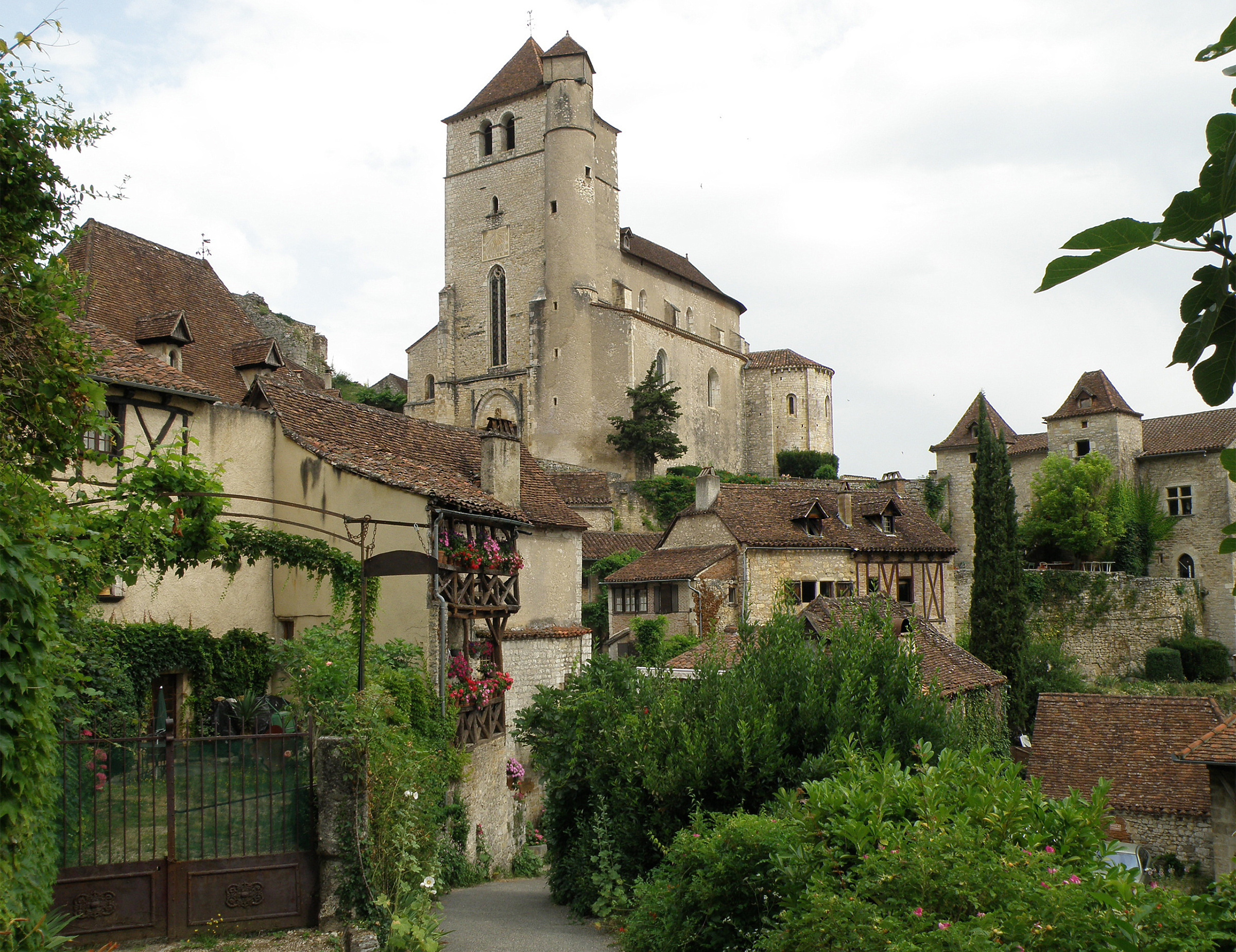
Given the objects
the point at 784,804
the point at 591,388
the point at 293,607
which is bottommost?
the point at 784,804

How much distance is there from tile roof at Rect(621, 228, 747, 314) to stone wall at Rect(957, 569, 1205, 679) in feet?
88.7

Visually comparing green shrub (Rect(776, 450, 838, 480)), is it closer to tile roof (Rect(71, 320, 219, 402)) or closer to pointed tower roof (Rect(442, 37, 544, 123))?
pointed tower roof (Rect(442, 37, 544, 123))

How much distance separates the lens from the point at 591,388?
4947cm

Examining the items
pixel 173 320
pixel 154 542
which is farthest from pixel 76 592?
pixel 173 320

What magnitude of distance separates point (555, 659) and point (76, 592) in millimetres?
11177

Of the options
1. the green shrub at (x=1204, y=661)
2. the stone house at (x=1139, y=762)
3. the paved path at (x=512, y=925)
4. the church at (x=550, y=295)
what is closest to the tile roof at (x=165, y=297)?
the paved path at (x=512, y=925)

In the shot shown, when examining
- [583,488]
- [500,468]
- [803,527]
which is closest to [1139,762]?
[803,527]

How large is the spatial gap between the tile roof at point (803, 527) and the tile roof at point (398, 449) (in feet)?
37.0

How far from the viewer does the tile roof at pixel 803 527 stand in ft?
99.6

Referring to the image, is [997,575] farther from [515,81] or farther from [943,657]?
[515,81]

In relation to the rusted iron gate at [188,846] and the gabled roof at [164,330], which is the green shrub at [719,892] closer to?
the rusted iron gate at [188,846]

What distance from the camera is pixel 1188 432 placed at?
4025 cm

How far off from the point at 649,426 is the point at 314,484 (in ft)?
107

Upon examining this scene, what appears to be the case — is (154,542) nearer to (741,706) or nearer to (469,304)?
(741,706)
